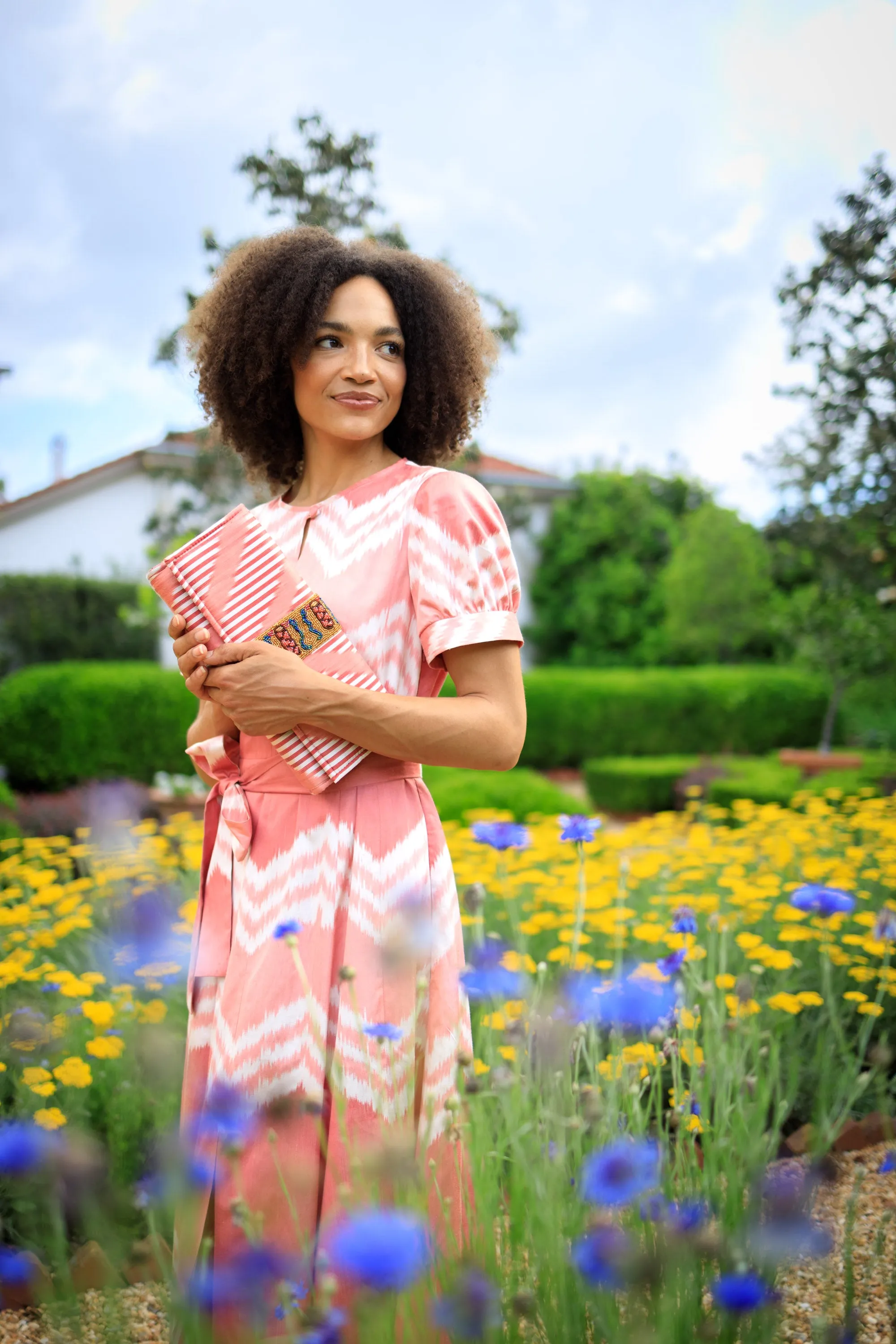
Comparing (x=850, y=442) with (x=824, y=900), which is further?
(x=850, y=442)

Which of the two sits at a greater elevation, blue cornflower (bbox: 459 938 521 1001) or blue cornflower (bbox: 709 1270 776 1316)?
blue cornflower (bbox: 459 938 521 1001)

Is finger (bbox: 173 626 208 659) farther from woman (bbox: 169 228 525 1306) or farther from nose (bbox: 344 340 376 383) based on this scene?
nose (bbox: 344 340 376 383)

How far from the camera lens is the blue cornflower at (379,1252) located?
646mm

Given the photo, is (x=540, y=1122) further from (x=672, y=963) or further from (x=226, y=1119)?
(x=226, y=1119)

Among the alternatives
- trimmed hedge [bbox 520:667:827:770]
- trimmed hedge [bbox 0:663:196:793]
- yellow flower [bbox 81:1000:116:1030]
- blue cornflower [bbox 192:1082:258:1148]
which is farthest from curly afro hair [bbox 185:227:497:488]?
trimmed hedge [bbox 520:667:827:770]

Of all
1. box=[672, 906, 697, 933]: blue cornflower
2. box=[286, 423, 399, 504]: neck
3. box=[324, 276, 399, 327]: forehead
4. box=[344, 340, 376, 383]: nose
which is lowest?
box=[672, 906, 697, 933]: blue cornflower

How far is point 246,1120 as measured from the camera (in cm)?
101

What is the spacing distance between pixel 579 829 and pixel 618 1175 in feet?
3.66

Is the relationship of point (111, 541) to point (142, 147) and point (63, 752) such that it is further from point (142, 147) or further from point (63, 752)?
point (142, 147)

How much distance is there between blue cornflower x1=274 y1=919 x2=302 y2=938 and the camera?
126cm

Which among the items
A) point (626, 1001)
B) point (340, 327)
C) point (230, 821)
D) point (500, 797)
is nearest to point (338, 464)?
point (340, 327)

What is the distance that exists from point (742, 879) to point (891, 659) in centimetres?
684

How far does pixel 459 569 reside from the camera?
4.86ft

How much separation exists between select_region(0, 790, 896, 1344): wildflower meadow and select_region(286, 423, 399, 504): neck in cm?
69
